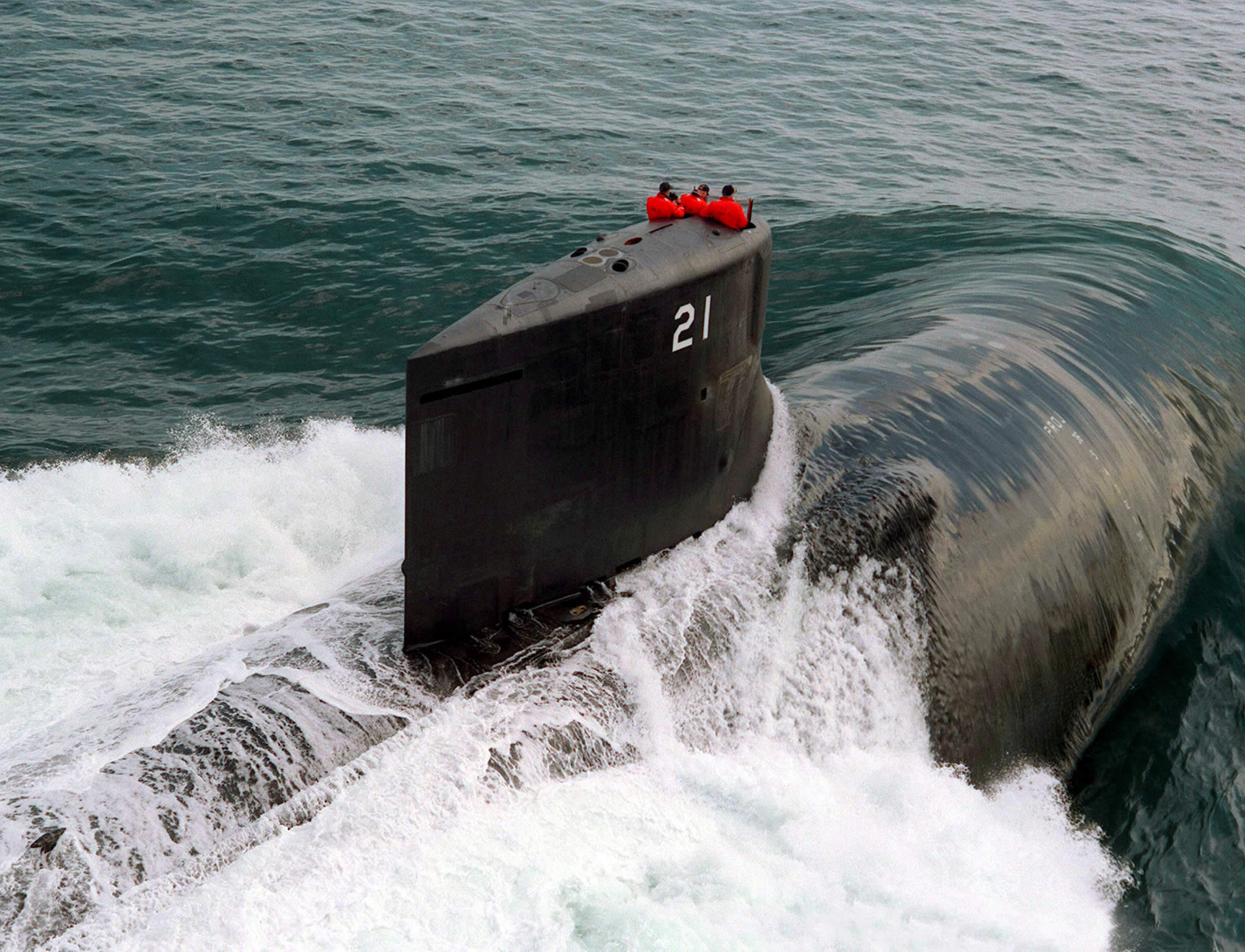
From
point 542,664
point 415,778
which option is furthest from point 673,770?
point 415,778

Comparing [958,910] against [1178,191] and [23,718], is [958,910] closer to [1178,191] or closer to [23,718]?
[23,718]

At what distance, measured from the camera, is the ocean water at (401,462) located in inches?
291

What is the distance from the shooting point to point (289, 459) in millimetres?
13070

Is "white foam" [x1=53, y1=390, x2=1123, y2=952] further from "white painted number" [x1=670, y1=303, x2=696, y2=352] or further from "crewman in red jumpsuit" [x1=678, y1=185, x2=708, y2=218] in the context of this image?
"crewman in red jumpsuit" [x1=678, y1=185, x2=708, y2=218]

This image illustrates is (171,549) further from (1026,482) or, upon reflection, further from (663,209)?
(1026,482)

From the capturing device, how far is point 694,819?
7926 millimetres

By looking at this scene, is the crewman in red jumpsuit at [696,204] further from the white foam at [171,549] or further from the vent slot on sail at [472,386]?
the white foam at [171,549]

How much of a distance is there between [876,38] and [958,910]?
91.5 ft

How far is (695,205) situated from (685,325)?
3.74ft

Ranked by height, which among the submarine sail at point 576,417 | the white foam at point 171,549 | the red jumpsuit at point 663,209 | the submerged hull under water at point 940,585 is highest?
the red jumpsuit at point 663,209

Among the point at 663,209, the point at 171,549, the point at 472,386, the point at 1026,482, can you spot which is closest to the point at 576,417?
the point at 472,386

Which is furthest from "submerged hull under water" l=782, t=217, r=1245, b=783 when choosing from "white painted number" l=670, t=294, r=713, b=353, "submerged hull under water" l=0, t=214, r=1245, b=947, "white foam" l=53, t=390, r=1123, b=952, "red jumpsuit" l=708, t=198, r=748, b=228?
"red jumpsuit" l=708, t=198, r=748, b=228

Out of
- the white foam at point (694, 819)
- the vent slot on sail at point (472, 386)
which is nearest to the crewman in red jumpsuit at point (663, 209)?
the vent slot on sail at point (472, 386)

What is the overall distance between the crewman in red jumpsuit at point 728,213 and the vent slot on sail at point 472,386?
220cm
